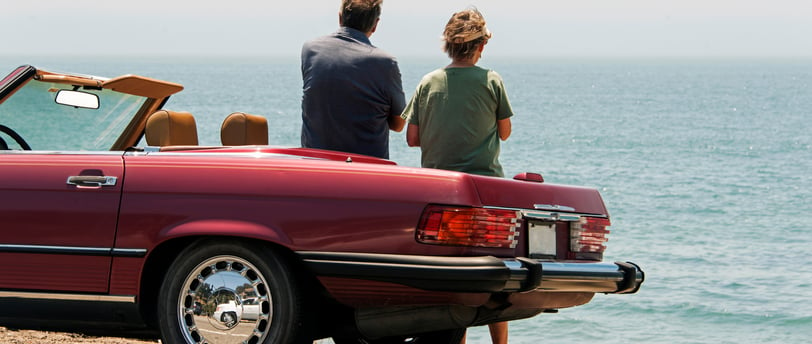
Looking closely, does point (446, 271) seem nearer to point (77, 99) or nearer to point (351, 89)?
point (351, 89)

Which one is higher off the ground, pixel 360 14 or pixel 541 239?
pixel 360 14

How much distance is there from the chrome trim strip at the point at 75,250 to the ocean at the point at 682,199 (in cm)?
1164

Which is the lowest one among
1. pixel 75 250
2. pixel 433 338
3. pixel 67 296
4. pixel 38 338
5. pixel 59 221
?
pixel 38 338

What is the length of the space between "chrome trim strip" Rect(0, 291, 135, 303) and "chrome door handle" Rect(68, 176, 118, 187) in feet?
1.51

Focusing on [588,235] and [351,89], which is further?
[351,89]

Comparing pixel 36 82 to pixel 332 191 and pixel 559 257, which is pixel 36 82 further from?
pixel 559 257

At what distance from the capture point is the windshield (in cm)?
656

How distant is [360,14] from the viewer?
253 inches

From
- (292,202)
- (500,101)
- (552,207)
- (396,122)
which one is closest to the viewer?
(292,202)

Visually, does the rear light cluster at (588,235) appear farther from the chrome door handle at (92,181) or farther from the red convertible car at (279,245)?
the chrome door handle at (92,181)

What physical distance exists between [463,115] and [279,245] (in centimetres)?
125

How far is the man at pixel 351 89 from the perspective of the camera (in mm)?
6297

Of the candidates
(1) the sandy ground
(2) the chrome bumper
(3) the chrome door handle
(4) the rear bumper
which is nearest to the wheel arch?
(4) the rear bumper

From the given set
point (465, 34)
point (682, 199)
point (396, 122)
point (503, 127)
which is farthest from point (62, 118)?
point (682, 199)
